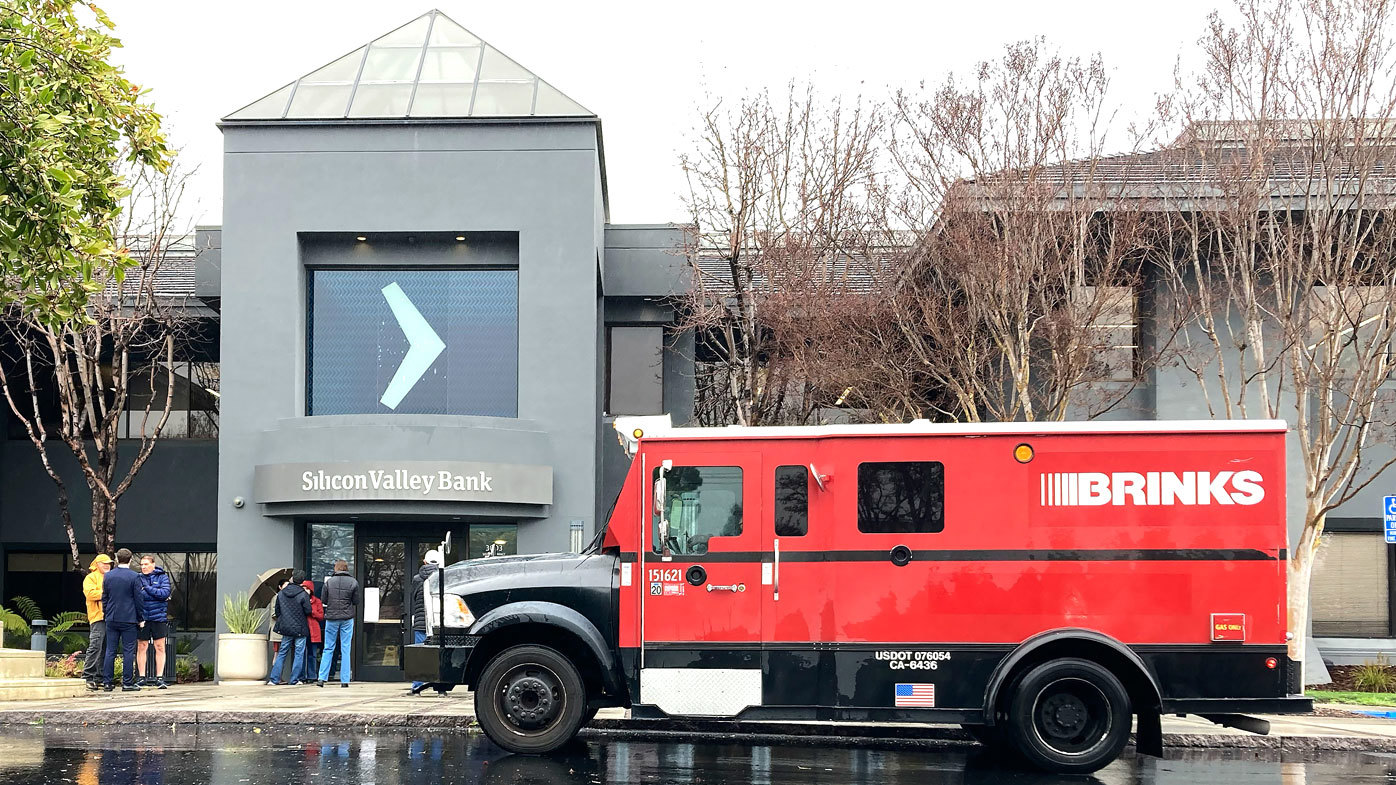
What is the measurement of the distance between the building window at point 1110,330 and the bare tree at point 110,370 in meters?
14.1

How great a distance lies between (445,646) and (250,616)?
340 inches

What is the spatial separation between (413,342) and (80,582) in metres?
9.62

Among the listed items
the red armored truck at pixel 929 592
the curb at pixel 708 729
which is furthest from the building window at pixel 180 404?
the red armored truck at pixel 929 592

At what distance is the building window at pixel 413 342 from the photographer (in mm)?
19469

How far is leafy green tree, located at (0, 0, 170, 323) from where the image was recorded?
435 inches

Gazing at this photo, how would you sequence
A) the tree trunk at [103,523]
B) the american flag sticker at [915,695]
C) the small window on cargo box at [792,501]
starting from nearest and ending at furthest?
the american flag sticker at [915,695] < the small window on cargo box at [792,501] < the tree trunk at [103,523]

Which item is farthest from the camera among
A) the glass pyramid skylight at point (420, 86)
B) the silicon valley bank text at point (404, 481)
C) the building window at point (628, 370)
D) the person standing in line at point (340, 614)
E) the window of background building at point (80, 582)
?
the building window at point (628, 370)

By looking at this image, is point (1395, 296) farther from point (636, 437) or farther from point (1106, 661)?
point (636, 437)

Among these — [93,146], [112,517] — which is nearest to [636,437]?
[93,146]

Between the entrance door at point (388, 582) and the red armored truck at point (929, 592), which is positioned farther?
the entrance door at point (388, 582)

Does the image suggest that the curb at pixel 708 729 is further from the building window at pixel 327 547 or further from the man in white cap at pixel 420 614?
the building window at pixel 327 547

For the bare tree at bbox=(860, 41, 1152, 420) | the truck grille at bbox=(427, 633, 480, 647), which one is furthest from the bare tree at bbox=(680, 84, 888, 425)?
the truck grille at bbox=(427, 633, 480, 647)

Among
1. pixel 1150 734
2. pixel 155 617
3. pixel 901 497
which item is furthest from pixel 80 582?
pixel 1150 734

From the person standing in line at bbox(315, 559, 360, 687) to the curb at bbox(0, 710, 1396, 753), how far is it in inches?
161
